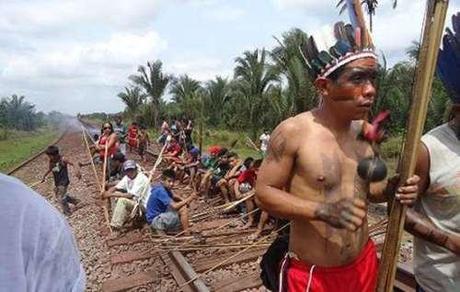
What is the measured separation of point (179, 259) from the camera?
643 cm

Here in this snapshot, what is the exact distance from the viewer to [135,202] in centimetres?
907

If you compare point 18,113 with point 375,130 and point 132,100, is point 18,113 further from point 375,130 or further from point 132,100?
point 375,130

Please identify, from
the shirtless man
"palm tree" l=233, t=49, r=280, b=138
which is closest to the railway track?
the shirtless man

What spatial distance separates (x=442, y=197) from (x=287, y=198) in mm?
697

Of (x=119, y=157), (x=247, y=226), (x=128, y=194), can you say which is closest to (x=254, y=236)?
(x=247, y=226)

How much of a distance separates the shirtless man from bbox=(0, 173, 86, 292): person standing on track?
150 cm

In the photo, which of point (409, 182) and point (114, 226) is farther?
point (114, 226)

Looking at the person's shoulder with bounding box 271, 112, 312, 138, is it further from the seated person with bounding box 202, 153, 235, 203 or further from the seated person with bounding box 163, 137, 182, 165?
the seated person with bounding box 163, 137, 182, 165

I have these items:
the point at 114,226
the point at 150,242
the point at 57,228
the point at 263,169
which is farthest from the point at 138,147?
the point at 57,228

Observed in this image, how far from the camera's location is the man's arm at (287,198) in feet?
7.43

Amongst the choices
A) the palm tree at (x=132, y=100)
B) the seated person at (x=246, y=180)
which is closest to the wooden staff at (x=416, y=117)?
the seated person at (x=246, y=180)

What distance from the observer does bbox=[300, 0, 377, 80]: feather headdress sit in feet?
8.38

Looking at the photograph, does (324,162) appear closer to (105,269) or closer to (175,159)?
(105,269)

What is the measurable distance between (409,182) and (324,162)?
44 centimetres
